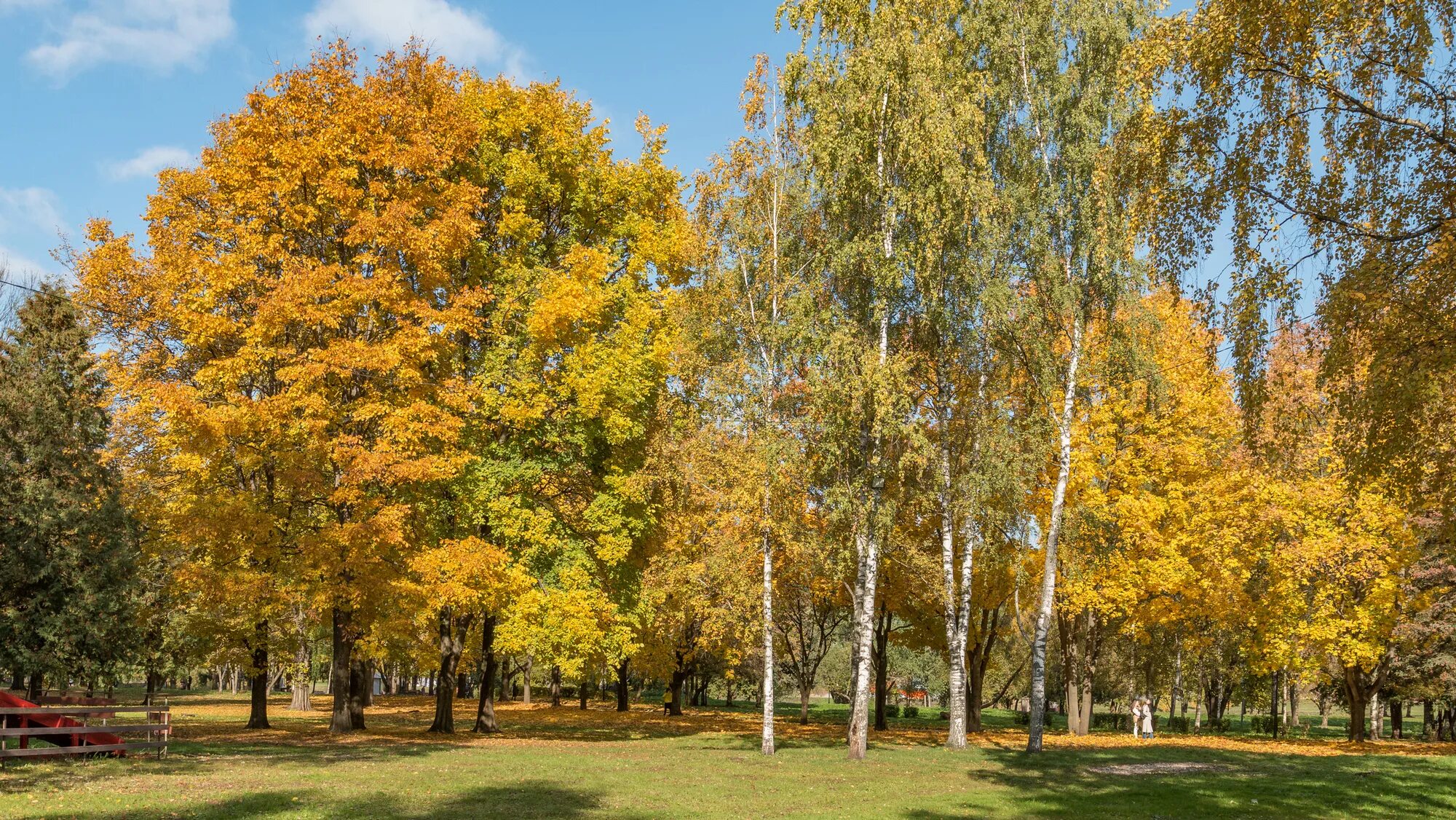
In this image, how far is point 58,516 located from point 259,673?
7532 millimetres

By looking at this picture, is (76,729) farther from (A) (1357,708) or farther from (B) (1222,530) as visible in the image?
(A) (1357,708)

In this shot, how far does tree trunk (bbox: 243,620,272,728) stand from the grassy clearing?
1242 millimetres

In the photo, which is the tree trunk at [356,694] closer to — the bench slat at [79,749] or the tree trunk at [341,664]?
the tree trunk at [341,664]

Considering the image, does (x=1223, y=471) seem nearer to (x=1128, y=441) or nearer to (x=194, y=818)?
(x=1128, y=441)

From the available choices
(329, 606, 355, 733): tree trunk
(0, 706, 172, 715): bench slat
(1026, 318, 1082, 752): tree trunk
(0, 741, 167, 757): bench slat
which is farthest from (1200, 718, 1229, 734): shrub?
(0, 706, 172, 715): bench slat

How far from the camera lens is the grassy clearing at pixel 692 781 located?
13.6 m

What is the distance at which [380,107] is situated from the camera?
24.1m

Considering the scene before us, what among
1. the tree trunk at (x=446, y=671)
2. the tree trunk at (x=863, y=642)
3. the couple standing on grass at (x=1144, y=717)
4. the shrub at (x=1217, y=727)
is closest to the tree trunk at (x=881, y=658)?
the couple standing on grass at (x=1144, y=717)

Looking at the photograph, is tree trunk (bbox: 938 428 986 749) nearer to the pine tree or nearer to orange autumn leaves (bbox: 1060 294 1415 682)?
orange autumn leaves (bbox: 1060 294 1415 682)

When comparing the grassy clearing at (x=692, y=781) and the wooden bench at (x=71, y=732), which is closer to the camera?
the grassy clearing at (x=692, y=781)

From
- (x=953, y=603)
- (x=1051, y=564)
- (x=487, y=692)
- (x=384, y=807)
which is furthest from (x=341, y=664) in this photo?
(x=1051, y=564)

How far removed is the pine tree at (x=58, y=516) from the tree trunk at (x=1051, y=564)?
25713 mm

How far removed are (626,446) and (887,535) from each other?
9460mm

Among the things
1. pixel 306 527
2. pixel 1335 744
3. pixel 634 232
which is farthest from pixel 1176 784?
pixel 634 232
